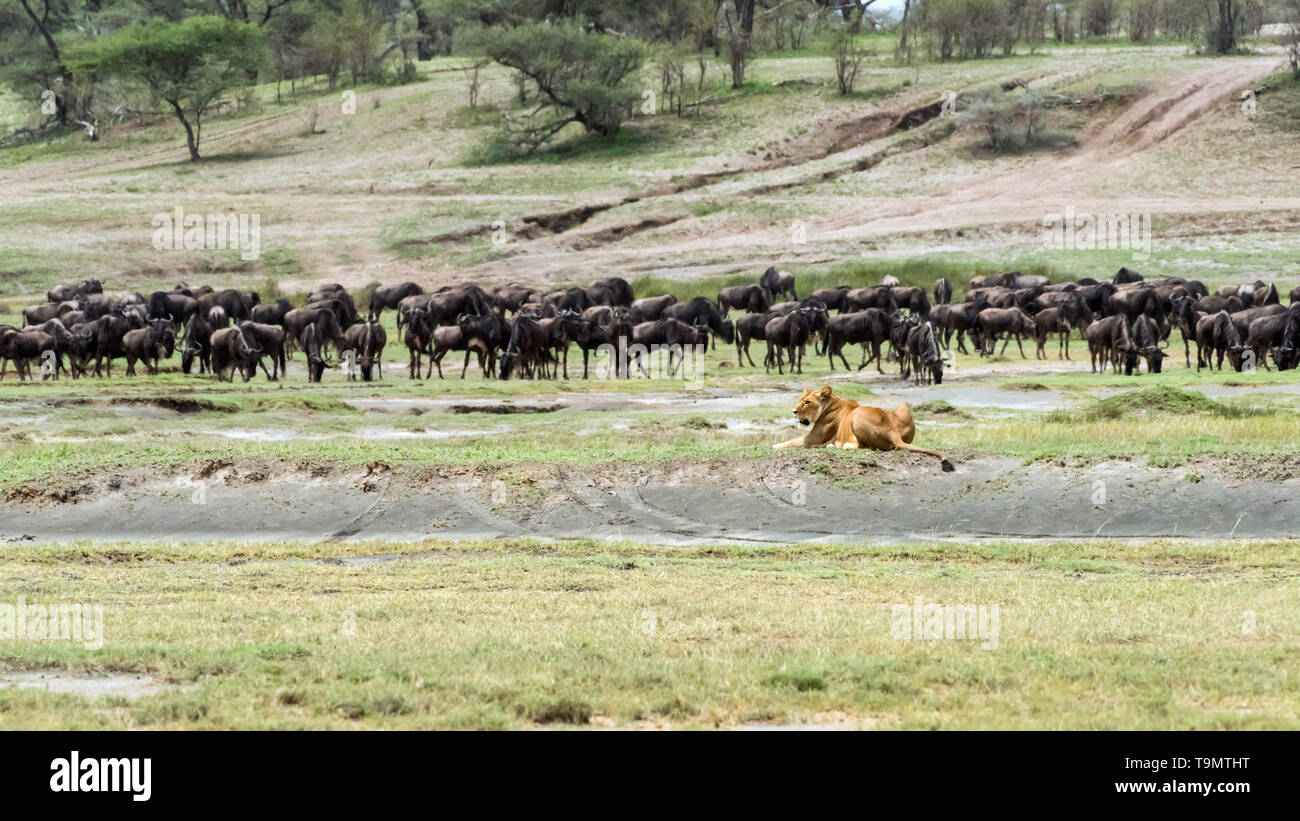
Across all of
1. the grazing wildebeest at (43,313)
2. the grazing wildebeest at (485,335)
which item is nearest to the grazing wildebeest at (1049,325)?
the grazing wildebeest at (485,335)

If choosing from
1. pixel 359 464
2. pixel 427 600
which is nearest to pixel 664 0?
pixel 359 464

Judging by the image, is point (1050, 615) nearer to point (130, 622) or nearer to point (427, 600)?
point (427, 600)

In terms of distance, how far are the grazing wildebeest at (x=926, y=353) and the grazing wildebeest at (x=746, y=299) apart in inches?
539

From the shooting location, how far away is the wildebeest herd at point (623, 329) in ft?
110

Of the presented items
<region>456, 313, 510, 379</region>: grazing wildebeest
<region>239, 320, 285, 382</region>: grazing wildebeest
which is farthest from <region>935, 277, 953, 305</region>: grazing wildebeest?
<region>239, 320, 285, 382</region>: grazing wildebeest

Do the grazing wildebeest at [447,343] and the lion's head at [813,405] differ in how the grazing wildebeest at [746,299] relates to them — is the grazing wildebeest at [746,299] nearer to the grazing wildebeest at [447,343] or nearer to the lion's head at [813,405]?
the grazing wildebeest at [447,343]

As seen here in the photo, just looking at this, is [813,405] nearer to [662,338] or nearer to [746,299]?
[662,338]

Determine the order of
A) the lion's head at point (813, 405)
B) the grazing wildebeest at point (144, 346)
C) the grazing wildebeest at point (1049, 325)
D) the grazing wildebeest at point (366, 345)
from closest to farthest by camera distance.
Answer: the lion's head at point (813, 405) < the grazing wildebeest at point (366, 345) < the grazing wildebeest at point (144, 346) < the grazing wildebeest at point (1049, 325)

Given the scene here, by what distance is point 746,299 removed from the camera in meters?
46.9

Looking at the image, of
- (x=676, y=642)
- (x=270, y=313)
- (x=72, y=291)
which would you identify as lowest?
(x=676, y=642)

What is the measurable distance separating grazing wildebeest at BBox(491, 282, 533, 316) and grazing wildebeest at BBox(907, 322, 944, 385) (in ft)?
49.3

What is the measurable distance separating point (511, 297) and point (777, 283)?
916 cm

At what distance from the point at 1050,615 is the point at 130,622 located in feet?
20.1

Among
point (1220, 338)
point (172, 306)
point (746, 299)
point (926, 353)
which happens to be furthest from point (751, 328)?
point (172, 306)
